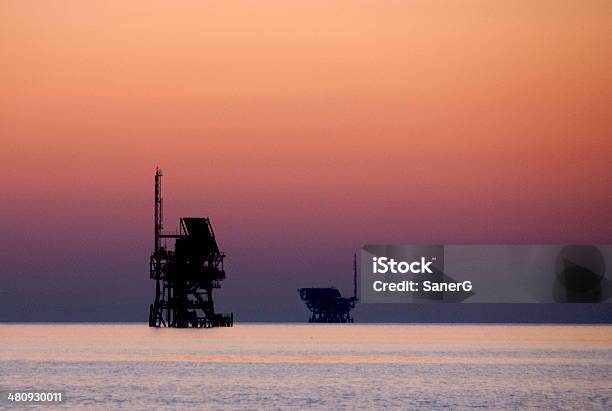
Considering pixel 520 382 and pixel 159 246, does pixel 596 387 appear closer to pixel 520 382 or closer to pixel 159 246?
pixel 520 382

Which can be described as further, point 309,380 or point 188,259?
point 188,259

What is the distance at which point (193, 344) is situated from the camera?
162 m

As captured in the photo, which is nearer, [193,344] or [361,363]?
[361,363]

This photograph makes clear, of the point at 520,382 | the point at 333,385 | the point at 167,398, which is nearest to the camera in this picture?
the point at 167,398

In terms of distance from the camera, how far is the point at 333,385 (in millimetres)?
85938

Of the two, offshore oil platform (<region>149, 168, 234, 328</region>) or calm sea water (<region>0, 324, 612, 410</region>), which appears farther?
offshore oil platform (<region>149, 168, 234, 328</region>)

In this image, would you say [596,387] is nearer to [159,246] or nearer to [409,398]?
[409,398]

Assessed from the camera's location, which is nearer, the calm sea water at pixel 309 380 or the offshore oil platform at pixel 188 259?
the calm sea water at pixel 309 380

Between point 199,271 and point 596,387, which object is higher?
point 199,271

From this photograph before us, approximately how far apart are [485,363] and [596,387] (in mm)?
34549

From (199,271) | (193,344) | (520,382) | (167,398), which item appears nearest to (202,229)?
(199,271)

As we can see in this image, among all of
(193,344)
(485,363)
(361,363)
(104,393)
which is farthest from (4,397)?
(193,344)

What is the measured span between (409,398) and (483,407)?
572 centimetres

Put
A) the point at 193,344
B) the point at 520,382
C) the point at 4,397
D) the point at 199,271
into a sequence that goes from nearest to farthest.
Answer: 1. the point at 4,397
2. the point at 520,382
3. the point at 193,344
4. the point at 199,271
